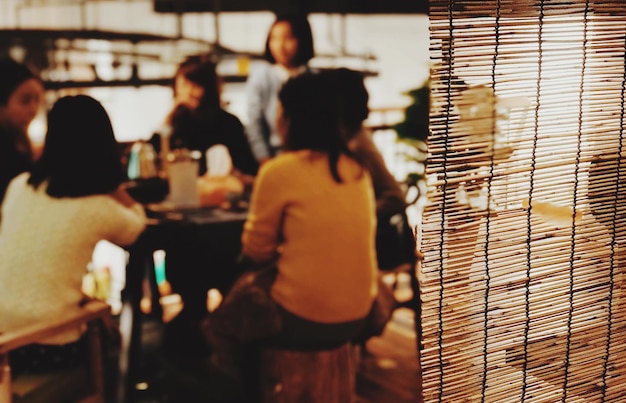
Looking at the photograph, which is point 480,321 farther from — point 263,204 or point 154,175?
point 154,175

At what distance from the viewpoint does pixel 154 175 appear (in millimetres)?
3562

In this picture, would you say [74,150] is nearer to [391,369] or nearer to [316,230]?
[316,230]

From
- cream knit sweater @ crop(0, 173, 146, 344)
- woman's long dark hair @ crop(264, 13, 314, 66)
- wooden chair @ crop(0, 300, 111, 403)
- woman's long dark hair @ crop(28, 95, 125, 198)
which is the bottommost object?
wooden chair @ crop(0, 300, 111, 403)

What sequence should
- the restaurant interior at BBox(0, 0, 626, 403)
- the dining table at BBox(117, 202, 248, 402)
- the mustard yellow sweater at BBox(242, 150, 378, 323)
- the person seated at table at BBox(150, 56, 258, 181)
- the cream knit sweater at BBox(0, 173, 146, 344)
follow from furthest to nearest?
1. the person seated at table at BBox(150, 56, 258, 181)
2. the dining table at BBox(117, 202, 248, 402)
3. the mustard yellow sweater at BBox(242, 150, 378, 323)
4. the cream knit sweater at BBox(0, 173, 146, 344)
5. the restaurant interior at BBox(0, 0, 626, 403)

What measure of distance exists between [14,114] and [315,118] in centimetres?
149

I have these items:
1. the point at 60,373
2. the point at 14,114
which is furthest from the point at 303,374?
the point at 14,114

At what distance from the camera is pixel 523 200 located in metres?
1.31

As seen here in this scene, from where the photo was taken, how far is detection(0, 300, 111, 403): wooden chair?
1.98 meters

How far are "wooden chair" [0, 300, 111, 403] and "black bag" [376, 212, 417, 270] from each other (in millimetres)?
1581

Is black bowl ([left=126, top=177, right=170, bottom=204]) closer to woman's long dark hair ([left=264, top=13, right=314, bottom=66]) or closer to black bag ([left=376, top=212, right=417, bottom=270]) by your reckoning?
black bag ([left=376, top=212, right=417, bottom=270])

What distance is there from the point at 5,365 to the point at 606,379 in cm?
157

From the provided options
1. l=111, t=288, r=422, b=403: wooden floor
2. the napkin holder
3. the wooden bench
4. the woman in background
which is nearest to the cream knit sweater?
the wooden bench

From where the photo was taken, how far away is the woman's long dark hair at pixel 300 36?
403 centimetres

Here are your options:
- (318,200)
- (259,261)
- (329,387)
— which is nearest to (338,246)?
(318,200)
